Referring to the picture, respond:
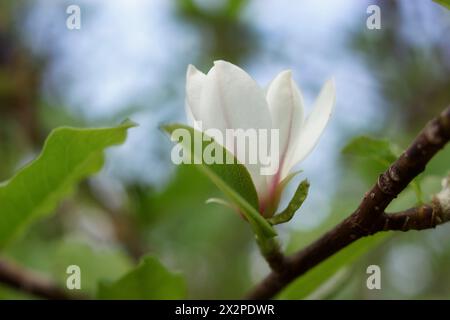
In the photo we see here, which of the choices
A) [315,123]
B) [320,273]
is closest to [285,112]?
[315,123]

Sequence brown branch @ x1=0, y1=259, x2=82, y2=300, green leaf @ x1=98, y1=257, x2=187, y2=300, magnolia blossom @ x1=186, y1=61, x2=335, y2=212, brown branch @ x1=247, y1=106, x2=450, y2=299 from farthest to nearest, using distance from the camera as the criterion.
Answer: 1. brown branch @ x1=0, y1=259, x2=82, y2=300
2. green leaf @ x1=98, y1=257, x2=187, y2=300
3. magnolia blossom @ x1=186, y1=61, x2=335, y2=212
4. brown branch @ x1=247, y1=106, x2=450, y2=299

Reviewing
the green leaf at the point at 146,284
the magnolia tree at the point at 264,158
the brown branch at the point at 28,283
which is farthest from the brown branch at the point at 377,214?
the brown branch at the point at 28,283

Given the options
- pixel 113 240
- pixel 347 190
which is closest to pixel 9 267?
pixel 113 240

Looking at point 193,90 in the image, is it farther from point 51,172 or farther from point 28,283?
point 28,283

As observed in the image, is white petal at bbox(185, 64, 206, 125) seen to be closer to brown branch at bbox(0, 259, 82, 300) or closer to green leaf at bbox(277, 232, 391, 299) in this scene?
green leaf at bbox(277, 232, 391, 299)

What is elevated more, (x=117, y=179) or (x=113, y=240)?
(x=117, y=179)

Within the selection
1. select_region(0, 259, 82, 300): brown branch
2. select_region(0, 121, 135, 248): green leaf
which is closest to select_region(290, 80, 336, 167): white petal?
select_region(0, 121, 135, 248): green leaf
